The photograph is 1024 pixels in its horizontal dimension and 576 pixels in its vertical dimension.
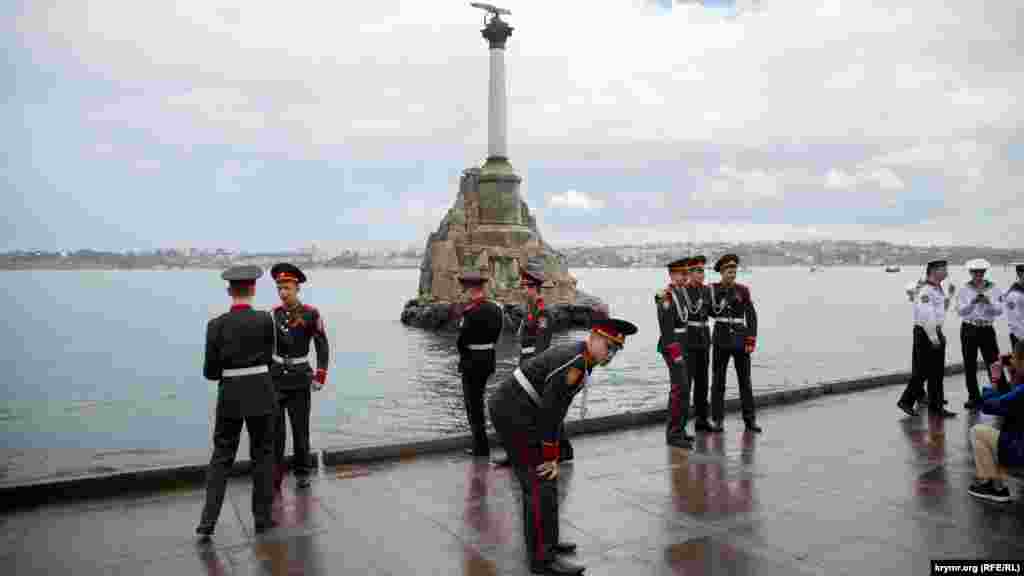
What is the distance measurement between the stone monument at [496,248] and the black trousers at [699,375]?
34962 millimetres

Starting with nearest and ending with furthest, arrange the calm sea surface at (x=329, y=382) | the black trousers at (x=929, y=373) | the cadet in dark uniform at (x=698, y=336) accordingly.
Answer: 1. the cadet in dark uniform at (x=698, y=336)
2. the black trousers at (x=929, y=373)
3. the calm sea surface at (x=329, y=382)

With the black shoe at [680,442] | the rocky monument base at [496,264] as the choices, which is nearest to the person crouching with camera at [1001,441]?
the black shoe at [680,442]

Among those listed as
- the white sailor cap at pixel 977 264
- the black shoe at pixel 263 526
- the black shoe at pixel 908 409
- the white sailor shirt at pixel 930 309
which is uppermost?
the white sailor cap at pixel 977 264

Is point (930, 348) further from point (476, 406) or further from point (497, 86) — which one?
point (497, 86)

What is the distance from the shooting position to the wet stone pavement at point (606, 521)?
192 inches

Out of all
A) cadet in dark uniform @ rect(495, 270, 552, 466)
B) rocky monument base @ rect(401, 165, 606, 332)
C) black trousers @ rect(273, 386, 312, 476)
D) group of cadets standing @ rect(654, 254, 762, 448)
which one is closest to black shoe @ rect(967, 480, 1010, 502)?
group of cadets standing @ rect(654, 254, 762, 448)

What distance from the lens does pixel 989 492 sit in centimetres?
584

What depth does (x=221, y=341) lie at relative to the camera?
5656mm

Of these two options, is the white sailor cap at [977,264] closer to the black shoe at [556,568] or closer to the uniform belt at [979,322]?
the uniform belt at [979,322]

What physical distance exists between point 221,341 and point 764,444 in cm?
585

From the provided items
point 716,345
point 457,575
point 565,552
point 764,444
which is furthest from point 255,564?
point 716,345

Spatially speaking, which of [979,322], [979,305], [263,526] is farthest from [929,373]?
[263,526]

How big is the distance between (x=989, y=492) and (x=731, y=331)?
3608 mm

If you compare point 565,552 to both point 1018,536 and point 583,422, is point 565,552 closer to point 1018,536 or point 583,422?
point 1018,536
